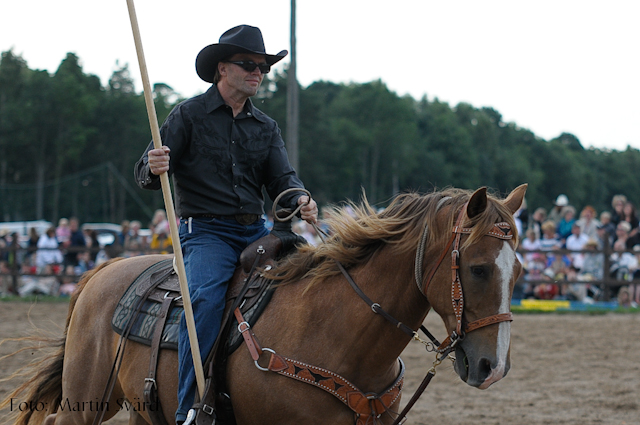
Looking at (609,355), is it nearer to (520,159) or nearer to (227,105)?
(227,105)

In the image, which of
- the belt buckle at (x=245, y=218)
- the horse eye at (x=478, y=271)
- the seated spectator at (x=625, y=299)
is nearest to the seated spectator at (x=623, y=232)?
the seated spectator at (x=625, y=299)

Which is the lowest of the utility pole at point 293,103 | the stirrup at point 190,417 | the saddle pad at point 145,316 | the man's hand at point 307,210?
the stirrup at point 190,417

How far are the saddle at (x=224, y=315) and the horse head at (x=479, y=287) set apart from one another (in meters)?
0.99

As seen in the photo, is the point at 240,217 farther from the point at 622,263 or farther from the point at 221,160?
the point at 622,263

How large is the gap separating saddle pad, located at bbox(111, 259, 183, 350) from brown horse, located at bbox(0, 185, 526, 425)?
115mm

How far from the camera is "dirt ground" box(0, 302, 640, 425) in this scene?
614 cm

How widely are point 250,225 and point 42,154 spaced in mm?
51326

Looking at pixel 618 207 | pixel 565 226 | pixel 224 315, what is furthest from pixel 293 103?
pixel 224 315

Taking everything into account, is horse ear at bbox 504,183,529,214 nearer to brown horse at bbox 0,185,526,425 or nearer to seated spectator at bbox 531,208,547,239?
brown horse at bbox 0,185,526,425

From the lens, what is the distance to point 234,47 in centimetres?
354

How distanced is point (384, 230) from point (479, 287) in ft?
2.00

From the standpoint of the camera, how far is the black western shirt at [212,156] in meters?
3.62

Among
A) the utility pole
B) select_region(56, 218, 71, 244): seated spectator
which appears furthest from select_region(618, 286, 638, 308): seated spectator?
select_region(56, 218, 71, 244): seated spectator

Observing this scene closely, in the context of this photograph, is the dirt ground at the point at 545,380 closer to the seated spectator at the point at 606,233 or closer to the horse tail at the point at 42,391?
the horse tail at the point at 42,391
